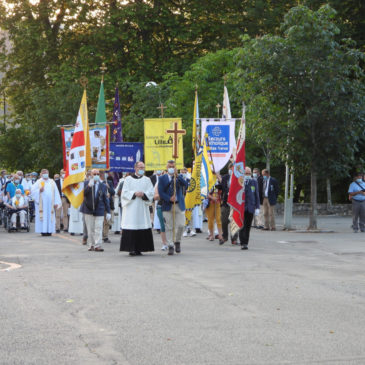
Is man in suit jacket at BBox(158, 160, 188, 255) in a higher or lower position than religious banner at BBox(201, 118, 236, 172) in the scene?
lower

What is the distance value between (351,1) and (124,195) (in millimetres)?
22347

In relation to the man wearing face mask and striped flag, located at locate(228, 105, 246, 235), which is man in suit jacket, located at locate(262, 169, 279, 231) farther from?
striped flag, located at locate(228, 105, 246, 235)

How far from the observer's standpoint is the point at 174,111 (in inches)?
1348

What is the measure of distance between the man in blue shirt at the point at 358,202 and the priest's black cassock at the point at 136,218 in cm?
942

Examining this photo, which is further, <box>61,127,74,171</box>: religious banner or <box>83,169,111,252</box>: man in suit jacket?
<box>61,127,74,171</box>: religious banner

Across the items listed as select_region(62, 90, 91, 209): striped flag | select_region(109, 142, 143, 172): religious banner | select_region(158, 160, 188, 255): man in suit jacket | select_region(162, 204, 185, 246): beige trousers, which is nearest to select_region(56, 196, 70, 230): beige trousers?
select_region(109, 142, 143, 172): religious banner

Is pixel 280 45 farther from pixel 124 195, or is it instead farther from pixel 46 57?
pixel 46 57

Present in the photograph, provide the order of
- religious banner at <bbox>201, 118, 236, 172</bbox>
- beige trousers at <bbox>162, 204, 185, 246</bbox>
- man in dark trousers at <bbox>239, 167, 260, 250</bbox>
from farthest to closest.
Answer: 1. religious banner at <bbox>201, 118, 236, 172</bbox>
2. man in dark trousers at <bbox>239, 167, 260, 250</bbox>
3. beige trousers at <bbox>162, 204, 185, 246</bbox>

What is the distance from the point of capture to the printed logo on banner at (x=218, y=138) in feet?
74.9

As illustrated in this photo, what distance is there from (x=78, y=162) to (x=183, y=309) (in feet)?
38.8

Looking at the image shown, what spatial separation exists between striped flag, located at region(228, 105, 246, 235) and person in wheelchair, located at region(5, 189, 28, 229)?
9.76 meters

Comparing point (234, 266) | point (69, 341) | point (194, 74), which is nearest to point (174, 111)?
point (194, 74)

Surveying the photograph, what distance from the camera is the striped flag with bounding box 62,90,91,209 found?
1984 centimetres

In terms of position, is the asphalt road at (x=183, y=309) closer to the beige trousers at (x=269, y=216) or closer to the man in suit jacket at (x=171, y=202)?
the man in suit jacket at (x=171, y=202)
